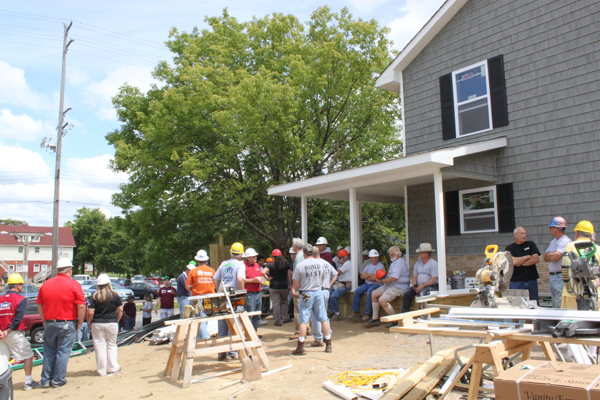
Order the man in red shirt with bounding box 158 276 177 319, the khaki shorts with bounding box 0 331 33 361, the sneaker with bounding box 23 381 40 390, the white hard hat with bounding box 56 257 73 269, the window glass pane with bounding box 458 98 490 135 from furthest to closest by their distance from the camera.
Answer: the man in red shirt with bounding box 158 276 177 319 → the window glass pane with bounding box 458 98 490 135 → the white hard hat with bounding box 56 257 73 269 → the khaki shorts with bounding box 0 331 33 361 → the sneaker with bounding box 23 381 40 390

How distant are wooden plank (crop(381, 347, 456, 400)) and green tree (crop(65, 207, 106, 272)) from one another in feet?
208

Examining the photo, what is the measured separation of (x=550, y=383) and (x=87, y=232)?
68.5 metres

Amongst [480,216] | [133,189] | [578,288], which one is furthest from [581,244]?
[133,189]

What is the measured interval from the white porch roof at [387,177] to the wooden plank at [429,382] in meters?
4.32

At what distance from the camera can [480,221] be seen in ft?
33.9

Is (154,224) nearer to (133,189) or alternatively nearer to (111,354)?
(133,189)

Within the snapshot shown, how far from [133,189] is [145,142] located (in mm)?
2129

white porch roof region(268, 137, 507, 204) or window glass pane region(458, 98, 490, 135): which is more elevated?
window glass pane region(458, 98, 490, 135)

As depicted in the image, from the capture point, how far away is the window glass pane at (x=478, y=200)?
10.2 meters

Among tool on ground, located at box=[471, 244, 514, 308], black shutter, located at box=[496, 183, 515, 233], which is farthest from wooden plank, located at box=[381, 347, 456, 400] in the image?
black shutter, located at box=[496, 183, 515, 233]

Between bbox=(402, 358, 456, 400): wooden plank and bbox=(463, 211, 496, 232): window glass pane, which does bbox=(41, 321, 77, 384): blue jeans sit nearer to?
bbox=(402, 358, 456, 400): wooden plank

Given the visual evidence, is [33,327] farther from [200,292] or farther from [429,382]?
→ [429,382]

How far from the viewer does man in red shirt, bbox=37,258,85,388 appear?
6.84 m

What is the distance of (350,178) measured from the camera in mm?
10375
